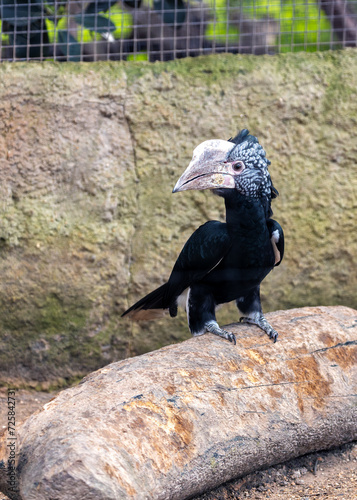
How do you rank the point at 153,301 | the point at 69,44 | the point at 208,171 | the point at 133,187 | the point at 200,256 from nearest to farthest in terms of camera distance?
the point at 208,171, the point at 200,256, the point at 153,301, the point at 133,187, the point at 69,44

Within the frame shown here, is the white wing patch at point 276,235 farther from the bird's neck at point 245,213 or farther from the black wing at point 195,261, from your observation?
the black wing at point 195,261

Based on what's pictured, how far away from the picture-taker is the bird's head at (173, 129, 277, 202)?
2.38m

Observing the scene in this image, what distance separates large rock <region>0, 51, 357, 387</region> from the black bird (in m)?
0.79

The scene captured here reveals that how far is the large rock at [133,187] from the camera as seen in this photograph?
3.38 meters

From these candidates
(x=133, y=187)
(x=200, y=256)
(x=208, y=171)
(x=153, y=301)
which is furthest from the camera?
(x=133, y=187)

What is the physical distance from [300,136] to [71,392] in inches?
83.8

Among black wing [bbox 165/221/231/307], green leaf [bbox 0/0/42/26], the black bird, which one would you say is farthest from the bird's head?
green leaf [bbox 0/0/42/26]

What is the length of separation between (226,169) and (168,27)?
1523 mm

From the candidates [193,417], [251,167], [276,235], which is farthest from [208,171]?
[193,417]

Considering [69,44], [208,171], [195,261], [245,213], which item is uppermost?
[69,44]

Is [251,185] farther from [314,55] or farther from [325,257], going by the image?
[314,55]

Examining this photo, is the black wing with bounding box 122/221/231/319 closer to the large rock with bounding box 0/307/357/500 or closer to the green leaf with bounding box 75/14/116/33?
Result: the large rock with bounding box 0/307/357/500

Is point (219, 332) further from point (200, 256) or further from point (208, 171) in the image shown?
point (208, 171)

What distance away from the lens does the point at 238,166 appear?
94.3 inches
